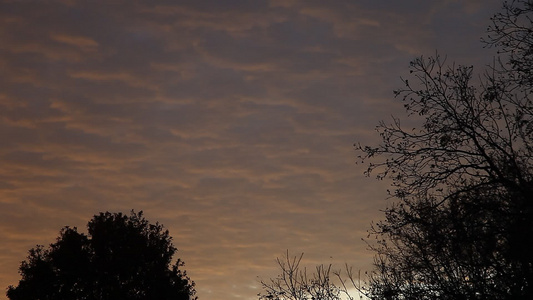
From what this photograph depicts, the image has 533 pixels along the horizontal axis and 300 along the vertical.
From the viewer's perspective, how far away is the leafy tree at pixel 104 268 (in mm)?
50562

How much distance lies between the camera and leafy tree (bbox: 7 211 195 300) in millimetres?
50562

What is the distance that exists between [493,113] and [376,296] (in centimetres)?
752

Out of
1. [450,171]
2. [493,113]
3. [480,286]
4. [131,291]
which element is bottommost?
[480,286]

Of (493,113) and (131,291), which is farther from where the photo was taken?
(131,291)

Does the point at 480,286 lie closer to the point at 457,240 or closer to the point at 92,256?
the point at 457,240

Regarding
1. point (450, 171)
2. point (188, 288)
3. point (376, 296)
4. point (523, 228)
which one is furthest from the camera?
point (188, 288)

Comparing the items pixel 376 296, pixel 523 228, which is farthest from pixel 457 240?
pixel 376 296

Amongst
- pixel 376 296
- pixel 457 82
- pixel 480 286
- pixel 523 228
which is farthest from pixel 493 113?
pixel 376 296

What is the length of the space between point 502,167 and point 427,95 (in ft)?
8.84

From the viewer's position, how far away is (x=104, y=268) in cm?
5153

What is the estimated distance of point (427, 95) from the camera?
54.3ft

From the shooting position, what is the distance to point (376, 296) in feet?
67.0

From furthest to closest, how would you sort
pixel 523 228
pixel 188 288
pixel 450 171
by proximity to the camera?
pixel 188 288 → pixel 450 171 → pixel 523 228

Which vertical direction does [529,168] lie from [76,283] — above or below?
below
